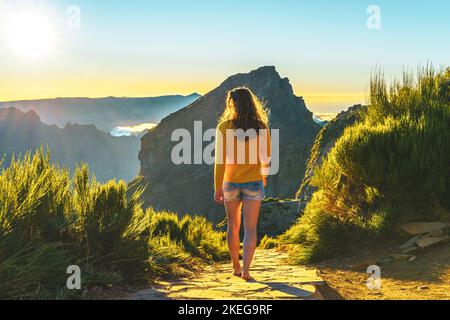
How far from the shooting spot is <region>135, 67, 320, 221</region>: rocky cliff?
112m

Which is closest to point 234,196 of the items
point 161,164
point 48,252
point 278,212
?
point 48,252

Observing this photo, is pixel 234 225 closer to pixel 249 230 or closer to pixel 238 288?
pixel 249 230

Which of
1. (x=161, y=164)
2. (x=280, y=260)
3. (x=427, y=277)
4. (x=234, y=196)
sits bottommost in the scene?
(x=161, y=164)

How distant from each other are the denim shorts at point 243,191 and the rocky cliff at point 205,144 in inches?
3415

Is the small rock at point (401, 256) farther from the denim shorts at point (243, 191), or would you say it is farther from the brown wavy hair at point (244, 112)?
the brown wavy hair at point (244, 112)

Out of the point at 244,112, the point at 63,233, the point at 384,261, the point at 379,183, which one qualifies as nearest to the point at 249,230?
the point at 244,112

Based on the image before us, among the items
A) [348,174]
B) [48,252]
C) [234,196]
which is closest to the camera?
[48,252]

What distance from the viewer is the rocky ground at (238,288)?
17.0 ft

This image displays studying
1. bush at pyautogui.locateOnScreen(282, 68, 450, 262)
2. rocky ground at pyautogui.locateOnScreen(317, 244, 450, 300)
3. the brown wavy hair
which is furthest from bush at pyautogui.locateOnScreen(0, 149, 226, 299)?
bush at pyautogui.locateOnScreen(282, 68, 450, 262)

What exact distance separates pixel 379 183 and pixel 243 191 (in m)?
3.50

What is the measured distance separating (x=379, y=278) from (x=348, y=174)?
2.59 meters

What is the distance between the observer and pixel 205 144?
125125 millimetres
